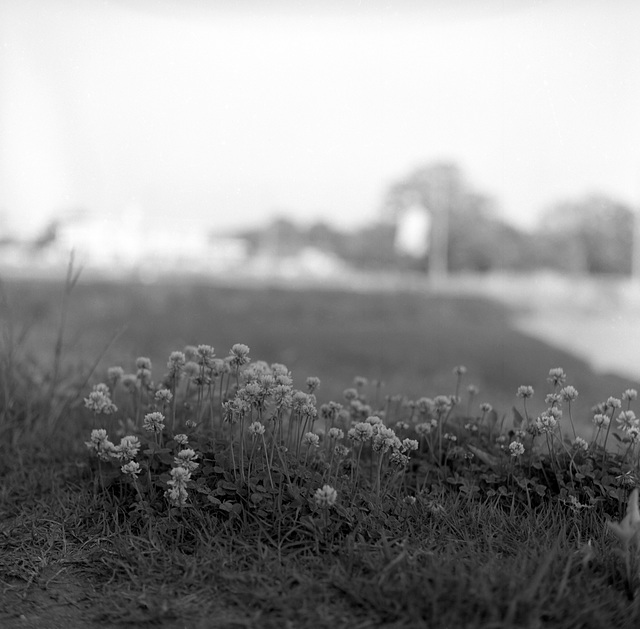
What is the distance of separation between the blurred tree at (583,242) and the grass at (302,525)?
4061 centimetres

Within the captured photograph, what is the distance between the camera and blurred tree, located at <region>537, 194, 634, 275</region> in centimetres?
4209

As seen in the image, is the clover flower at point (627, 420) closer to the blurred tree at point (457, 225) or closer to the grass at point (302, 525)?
the grass at point (302, 525)

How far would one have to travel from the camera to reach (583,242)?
4469 centimetres

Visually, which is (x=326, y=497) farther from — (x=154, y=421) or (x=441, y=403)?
(x=441, y=403)

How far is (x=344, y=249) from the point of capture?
53.8m

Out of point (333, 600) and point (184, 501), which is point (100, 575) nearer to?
point (184, 501)

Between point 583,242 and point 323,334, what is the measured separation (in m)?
37.8

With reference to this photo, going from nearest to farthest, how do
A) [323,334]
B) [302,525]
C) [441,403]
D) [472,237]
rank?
[302,525] < [441,403] < [323,334] < [472,237]

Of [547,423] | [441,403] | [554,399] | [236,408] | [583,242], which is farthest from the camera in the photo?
[583,242]

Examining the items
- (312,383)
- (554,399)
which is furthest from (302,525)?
(554,399)

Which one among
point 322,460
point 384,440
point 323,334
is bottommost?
point 323,334

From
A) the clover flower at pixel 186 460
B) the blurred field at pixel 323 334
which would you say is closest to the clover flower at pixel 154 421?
the clover flower at pixel 186 460

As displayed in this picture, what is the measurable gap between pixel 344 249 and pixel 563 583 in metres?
52.5

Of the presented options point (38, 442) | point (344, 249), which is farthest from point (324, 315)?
point (344, 249)
